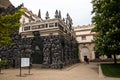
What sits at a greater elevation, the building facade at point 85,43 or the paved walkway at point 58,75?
the building facade at point 85,43

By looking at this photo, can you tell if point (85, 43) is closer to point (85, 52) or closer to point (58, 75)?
point (85, 52)

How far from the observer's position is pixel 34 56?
81.3 ft

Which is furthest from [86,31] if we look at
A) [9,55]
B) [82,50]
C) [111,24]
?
[111,24]

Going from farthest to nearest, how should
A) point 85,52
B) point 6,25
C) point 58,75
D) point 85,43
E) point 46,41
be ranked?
point 85,43, point 85,52, point 46,41, point 58,75, point 6,25

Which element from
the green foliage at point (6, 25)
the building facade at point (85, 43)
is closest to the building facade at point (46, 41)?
the green foliage at point (6, 25)

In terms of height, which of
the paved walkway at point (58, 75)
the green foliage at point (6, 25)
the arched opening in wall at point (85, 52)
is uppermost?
the green foliage at point (6, 25)

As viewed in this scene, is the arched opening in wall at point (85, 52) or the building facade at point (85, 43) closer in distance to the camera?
the building facade at point (85, 43)

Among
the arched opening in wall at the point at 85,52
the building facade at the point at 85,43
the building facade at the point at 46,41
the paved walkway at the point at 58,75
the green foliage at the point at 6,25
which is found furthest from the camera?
the arched opening in wall at the point at 85,52

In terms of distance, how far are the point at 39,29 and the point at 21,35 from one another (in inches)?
157

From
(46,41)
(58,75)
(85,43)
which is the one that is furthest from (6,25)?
(85,43)

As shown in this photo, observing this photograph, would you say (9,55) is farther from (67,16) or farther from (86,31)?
(86,31)

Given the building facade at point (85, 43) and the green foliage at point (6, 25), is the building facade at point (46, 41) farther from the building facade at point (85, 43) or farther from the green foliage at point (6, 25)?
the building facade at point (85, 43)

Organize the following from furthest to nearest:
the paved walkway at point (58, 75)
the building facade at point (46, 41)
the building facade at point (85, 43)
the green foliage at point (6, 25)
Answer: the building facade at point (85, 43)
the building facade at point (46, 41)
the paved walkway at point (58, 75)
the green foliage at point (6, 25)

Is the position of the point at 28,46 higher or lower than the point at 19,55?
higher
